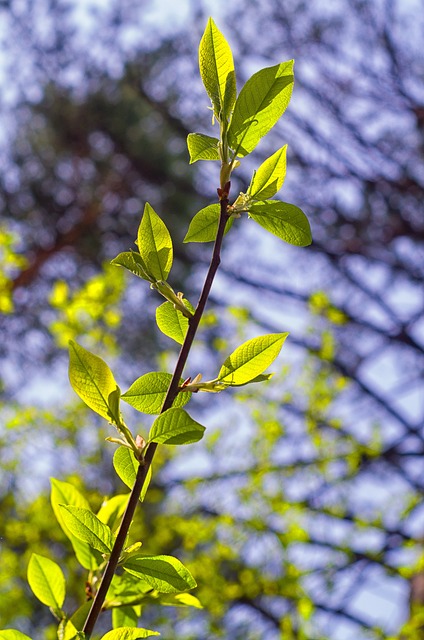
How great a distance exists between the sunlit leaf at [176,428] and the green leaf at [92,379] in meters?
0.04

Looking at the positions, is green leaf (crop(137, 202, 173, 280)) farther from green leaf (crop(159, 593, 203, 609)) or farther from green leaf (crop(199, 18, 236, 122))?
green leaf (crop(159, 593, 203, 609))

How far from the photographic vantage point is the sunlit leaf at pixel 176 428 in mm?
552

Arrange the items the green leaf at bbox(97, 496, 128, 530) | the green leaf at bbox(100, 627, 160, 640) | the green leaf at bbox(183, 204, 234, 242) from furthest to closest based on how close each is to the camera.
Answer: the green leaf at bbox(97, 496, 128, 530) → the green leaf at bbox(183, 204, 234, 242) → the green leaf at bbox(100, 627, 160, 640)

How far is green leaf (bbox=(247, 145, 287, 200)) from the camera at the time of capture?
638 millimetres

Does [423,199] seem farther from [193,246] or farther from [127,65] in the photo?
[127,65]

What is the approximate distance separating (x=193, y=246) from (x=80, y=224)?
48.9 inches

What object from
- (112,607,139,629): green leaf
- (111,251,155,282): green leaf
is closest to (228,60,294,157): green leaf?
(111,251,155,282): green leaf

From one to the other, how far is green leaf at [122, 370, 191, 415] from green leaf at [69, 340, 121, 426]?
2cm

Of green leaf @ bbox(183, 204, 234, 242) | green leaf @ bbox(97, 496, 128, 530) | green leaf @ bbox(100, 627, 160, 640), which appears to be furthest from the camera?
green leaf @ bbox(97, 496, 128, 530)

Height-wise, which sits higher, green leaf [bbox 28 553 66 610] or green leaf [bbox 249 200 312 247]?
green leaf [bbox 249 200 312 247]

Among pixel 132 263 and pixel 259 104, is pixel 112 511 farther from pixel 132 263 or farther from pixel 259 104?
pixel 259 104

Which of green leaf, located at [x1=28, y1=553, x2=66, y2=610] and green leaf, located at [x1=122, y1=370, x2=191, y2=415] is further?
green leaf, located at [x1=28, y1=553, x2=66, y2=610]

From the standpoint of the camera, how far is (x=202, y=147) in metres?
0.63

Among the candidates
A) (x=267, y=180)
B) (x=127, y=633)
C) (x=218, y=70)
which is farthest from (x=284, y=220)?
(x=127, y=633)
